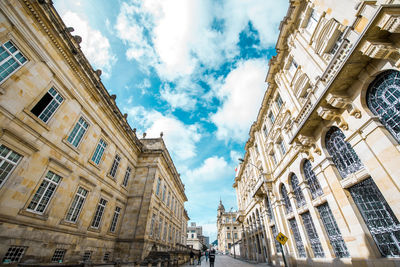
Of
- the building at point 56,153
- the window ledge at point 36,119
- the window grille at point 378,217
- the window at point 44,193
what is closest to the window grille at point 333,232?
the window grille at point 378,217

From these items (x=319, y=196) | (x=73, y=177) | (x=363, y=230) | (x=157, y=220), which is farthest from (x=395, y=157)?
(x=157, y=220)

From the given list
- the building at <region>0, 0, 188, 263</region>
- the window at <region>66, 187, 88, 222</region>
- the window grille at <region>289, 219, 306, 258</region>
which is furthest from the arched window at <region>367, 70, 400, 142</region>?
the window at <region>66, 187, 88, 222</region>

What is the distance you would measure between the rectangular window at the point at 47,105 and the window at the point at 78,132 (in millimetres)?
1852

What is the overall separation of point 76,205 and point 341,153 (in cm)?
1747

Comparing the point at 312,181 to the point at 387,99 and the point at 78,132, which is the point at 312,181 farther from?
the point at 78,132

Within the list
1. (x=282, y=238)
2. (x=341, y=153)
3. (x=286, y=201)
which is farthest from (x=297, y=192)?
(x=341, y=153)

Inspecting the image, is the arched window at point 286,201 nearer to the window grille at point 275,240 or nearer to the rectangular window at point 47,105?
the window grille at point 275,240

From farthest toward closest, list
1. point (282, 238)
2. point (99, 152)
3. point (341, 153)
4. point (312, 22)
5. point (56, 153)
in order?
point (99, 152), point (312, 22), point (282, 238), point (56, 153), point (341, 153)

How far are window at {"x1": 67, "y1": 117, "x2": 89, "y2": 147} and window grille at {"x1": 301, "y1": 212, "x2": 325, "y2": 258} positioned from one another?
1817cm

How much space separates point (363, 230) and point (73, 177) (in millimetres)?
16766

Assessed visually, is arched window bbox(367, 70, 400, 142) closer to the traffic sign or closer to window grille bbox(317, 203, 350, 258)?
window grille bbox(317, 203, 350, 258)

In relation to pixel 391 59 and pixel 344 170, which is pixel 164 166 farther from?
pixel 391 59

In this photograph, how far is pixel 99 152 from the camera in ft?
45.4

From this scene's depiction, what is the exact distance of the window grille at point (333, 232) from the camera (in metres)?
9.32
